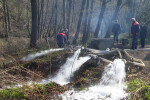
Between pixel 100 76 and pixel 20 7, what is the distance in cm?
1070

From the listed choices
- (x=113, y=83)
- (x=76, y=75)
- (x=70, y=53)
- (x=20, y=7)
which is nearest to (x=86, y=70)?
(x=76, y=75)

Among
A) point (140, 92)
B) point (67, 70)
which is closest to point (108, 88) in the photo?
point (140, 92)

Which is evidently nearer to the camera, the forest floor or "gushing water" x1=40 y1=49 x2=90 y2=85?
the forest floor

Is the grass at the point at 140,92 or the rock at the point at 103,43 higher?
the rock at the point at 103,43

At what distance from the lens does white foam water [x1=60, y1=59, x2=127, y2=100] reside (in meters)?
5.56

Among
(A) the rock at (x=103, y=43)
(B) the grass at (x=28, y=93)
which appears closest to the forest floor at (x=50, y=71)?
(B) the grass at (x=28, y=93)

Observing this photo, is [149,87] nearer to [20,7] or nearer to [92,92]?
[92,92]

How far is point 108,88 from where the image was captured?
647cm

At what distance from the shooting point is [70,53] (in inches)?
370

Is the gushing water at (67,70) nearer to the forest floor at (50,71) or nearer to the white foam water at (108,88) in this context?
the forest floor at (50,71)

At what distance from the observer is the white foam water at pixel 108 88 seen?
556 centimetres

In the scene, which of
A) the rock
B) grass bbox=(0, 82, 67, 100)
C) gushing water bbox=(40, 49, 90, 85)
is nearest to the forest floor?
grass bbox=(0, 82, 67, 100)

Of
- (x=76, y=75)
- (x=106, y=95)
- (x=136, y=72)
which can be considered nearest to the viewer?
(x=106, y=95)

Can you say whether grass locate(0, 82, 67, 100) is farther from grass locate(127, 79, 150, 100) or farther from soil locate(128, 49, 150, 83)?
soil locate(128, 49, 150, 83)
